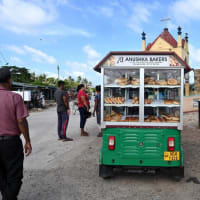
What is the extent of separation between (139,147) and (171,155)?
559 mm

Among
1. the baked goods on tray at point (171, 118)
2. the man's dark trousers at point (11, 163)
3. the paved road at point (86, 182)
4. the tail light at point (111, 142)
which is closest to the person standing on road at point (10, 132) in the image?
the man's dark trousers at point (11, 163)

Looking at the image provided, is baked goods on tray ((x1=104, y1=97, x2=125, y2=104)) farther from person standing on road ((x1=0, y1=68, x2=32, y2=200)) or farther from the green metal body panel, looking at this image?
person standing on road ((x1=0, y1=68, x2=32, y2=200))

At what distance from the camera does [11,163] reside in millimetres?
2887

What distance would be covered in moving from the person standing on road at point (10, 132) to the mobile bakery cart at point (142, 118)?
1650 millimetres

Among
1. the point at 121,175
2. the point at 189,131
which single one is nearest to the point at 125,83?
the point at 121,175

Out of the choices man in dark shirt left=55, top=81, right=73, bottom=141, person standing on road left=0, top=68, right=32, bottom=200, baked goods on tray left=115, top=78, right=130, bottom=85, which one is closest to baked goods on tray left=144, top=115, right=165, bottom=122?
baked goods on tray left=115, top=78, right=130, bottom=85

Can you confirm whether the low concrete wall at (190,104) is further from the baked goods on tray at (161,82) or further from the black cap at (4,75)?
the black cap at (4,75)

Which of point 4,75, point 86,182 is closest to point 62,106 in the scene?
point 86,182

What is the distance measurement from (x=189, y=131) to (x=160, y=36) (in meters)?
29.7

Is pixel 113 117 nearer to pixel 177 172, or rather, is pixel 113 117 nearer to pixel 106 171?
pixel 106 171

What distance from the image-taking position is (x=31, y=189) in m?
3.92

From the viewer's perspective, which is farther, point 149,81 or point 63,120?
point 63,120

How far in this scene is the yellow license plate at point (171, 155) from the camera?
407cm

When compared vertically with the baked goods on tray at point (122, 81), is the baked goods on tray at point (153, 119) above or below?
below
